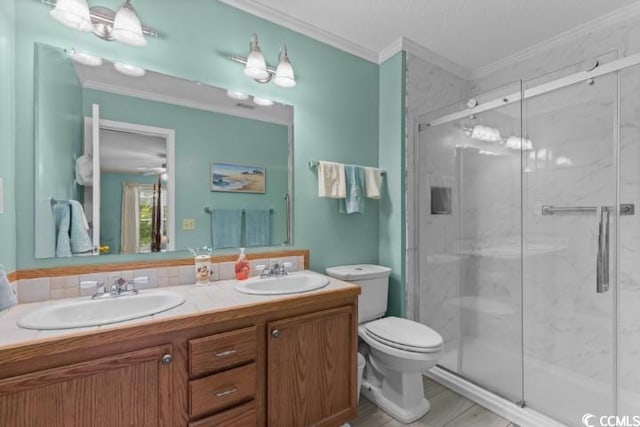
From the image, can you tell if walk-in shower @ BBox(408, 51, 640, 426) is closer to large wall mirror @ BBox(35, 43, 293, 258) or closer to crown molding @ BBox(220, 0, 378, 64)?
crown molding @ BBox(220, 0, 378, 64)

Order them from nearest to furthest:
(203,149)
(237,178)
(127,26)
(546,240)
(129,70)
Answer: (127,26) → (129,70) → (203,149) → (237,178) → (546,240)

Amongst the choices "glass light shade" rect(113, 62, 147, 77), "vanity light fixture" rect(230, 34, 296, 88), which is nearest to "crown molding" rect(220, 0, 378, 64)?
"vanity light fixture" rect(230, 34, 296, 88)

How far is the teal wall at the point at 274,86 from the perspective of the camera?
1.31 metres

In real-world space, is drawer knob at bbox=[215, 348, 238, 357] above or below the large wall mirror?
below

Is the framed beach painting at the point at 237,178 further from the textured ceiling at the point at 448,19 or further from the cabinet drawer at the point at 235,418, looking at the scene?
the cabinet drawer at the point at 235,418

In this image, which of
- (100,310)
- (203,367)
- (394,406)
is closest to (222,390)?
(203,367)

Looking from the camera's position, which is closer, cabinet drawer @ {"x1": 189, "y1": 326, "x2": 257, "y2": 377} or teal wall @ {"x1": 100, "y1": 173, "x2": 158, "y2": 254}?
cabinet drawer @ {"x1": 189, "y1": 326, "x2": 257, "y2": 377}

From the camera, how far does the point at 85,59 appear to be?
4.60 ft

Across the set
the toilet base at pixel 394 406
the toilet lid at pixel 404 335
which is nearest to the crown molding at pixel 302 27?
the toilet lid at pixel 404 335

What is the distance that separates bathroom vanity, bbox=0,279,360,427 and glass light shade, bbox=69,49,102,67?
1176 millimetres

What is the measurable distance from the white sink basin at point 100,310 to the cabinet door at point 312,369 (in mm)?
483

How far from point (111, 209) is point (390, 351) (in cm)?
163

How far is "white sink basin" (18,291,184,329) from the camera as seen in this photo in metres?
1.02

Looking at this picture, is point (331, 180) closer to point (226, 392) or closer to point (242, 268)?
point (242, 268)
